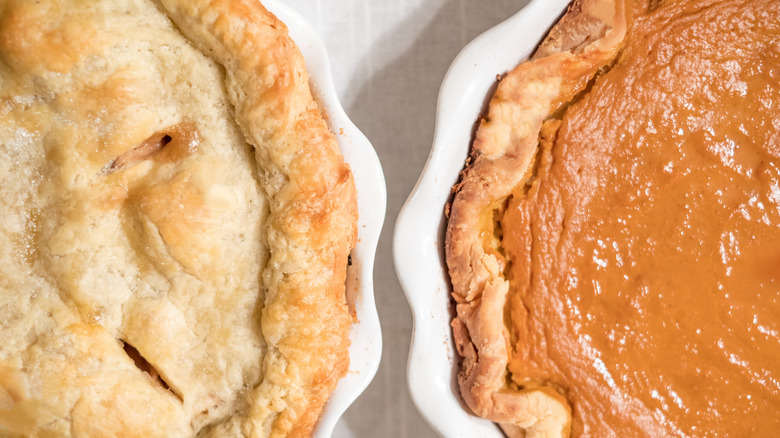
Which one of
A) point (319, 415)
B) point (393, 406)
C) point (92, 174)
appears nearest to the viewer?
point (92, 174)

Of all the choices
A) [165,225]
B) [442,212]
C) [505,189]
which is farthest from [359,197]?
[165,225]

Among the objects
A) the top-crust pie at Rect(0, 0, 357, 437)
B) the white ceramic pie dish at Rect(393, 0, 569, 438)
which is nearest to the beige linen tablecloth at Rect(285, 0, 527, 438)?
the white ceramic pie dish at Rect(393, 0, 569, 438)

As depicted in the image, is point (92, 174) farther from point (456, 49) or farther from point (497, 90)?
point (456, 49)

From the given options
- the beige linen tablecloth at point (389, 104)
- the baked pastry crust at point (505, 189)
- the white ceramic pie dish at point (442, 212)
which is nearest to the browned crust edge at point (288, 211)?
the white ceramic pie dish at point (442, 212)

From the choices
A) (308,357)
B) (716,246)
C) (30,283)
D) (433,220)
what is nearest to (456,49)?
(433,220)

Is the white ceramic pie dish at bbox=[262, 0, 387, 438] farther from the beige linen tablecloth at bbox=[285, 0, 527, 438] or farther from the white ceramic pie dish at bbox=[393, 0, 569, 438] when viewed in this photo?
the beige linen tablecloth at bbox=[285, 0, 527, 438]

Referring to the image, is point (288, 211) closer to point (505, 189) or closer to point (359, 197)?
point (359, 197)

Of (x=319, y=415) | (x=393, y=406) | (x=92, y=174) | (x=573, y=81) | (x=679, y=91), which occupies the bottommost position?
(x=393, y=406)
